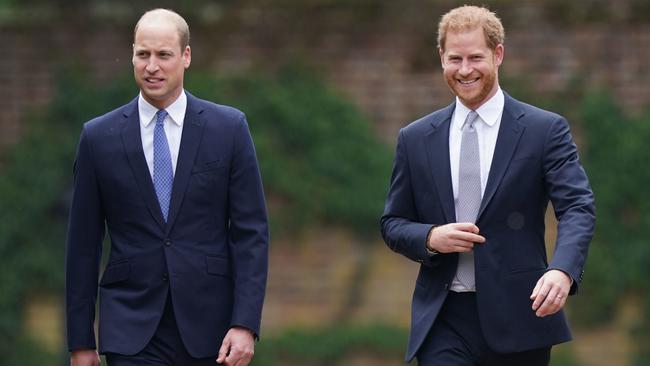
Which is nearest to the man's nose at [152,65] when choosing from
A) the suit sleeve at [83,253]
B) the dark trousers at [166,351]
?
the suit sleeve at [83,253]

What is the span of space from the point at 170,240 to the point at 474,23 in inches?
58.0

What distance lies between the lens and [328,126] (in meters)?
11.5

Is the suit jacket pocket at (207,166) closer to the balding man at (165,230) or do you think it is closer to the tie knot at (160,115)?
the balding man at (165,230)

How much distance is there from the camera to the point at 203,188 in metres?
5.78

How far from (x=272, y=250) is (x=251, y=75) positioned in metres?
1.41

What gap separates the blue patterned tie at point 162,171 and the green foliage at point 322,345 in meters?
5.74

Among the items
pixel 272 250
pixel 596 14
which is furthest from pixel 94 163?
pixel 596 14

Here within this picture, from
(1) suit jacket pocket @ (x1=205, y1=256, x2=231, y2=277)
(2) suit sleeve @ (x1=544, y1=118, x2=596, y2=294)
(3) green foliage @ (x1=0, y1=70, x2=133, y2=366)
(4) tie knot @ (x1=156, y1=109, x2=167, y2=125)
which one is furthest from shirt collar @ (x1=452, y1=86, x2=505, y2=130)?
(3) green foliage @ (x1=0, y1=70, x2=133, y2=366)

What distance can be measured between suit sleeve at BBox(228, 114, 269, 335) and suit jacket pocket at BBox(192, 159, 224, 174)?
0.07 meters

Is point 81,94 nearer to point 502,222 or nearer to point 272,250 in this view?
point 272,250

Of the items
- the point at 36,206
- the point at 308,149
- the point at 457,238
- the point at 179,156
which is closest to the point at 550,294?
the point at 457,238

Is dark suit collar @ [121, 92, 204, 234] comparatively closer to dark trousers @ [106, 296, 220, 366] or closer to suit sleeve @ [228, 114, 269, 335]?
suit sleeve @ [228, 114, 269, 335]

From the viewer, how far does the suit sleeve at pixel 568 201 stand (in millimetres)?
5395

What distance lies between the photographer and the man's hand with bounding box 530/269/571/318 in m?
5.23
